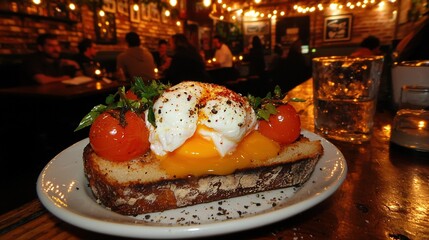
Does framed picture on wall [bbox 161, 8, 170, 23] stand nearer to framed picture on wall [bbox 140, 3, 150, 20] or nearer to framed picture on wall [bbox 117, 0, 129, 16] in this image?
framed picture on wall [bbox 140, 3, 150, 20]

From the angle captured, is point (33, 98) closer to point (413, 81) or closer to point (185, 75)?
point (185, 75)

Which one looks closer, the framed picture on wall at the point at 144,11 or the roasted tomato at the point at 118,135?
the roasted tomato at the point at 118,135

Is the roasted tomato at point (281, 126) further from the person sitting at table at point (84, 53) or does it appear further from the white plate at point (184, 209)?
the person sitting at table at point (84, 53)

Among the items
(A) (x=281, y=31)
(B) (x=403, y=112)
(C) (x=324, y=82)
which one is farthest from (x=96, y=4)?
(A) (x=281, y=31)

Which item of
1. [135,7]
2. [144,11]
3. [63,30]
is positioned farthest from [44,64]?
[144,11]

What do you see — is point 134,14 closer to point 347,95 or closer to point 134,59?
point 134,59

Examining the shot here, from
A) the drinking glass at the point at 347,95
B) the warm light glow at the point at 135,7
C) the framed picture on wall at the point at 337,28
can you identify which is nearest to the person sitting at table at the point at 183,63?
the warm light glow at the point at 135,7
